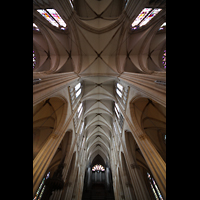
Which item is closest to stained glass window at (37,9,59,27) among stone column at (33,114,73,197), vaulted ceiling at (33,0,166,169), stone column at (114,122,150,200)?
vaulted ceiling at (33,0,166,169)

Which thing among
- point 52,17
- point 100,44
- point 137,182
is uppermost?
point 52,17

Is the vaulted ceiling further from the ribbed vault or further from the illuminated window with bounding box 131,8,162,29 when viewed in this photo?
the illuminated window with bounding box 131,8,162,29

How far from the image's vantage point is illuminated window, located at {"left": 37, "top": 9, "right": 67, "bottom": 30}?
666cm

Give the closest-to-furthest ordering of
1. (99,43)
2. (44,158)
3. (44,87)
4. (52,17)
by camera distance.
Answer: (44,87), (44,158), (52,17), (99,43)

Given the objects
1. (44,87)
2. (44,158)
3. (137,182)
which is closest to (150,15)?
(44,87)

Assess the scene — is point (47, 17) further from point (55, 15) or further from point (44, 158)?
point (44, 158)

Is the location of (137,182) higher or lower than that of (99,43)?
lower

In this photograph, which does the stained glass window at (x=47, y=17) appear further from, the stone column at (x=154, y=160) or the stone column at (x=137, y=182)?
the stone column at (x=137, y=182)

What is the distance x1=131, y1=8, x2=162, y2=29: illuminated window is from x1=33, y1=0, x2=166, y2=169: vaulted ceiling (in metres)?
0.35

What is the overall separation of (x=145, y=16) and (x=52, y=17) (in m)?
6.79

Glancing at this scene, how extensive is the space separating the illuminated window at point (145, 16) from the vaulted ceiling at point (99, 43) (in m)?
0.35

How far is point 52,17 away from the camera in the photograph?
7.04 metres

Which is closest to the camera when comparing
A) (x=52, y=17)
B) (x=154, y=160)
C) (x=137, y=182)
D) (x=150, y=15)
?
(x=154, y=160)
